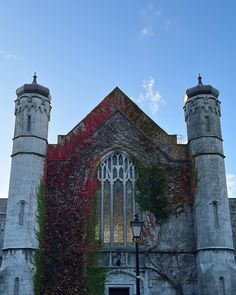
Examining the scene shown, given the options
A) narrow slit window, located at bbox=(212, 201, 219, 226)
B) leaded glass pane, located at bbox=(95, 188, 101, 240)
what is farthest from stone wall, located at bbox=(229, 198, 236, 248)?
leaded glass pane, located at bbox=(95, 188, 101, 240)

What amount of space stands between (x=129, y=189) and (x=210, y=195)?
13.6 ft

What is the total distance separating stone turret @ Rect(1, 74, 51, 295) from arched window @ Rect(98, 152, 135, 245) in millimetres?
3388

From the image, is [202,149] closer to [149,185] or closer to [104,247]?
[149,185]

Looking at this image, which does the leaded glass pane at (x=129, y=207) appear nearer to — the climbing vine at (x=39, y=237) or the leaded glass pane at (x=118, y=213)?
the leaded glass pane at (x=118, y=213)

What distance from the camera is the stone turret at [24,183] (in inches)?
728

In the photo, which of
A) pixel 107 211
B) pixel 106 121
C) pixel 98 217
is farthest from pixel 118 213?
pixel 106 121

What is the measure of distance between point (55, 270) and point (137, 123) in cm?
906

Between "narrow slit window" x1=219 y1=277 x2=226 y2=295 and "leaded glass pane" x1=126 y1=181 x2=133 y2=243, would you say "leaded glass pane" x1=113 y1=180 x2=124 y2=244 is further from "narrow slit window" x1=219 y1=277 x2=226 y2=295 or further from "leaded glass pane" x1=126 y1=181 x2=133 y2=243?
"narrow slit window" x1=219 y1=277 x2=226 y2=295

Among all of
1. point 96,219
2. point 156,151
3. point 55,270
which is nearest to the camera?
point 55,270

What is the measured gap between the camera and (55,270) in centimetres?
1892

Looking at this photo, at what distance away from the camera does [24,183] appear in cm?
2014

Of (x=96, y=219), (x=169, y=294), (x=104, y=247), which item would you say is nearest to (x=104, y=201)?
(x=96, y=219)

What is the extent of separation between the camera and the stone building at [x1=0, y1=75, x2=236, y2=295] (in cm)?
1916

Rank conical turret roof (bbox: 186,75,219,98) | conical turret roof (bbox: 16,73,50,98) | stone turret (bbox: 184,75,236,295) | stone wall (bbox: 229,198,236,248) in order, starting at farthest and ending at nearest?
stone wall (bbox: 229,198,236,248)
conical turret roof (bbox: 186,75,219,98)
conical turret roof (bbox: 16,73,50,98)
stone turret (bbox: 184,75,236,295)
